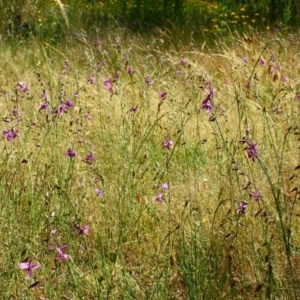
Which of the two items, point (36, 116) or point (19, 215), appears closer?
point (19, 215)

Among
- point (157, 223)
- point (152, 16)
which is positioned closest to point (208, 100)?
point (157, 223)

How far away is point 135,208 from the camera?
2453mm

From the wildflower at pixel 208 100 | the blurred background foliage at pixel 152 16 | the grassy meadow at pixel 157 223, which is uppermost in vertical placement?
the wildflower at pixel 208 100

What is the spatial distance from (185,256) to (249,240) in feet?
0.80

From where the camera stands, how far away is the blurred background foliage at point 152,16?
6461mm

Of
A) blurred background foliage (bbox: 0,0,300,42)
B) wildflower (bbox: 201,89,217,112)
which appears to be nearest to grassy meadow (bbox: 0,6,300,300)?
wildflower (bbox: 201,89,217,112)

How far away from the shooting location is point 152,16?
7.54 metres

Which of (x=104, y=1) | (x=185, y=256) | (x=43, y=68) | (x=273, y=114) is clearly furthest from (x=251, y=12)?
(x=185, y=256)

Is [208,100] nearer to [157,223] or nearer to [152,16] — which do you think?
[157,223]

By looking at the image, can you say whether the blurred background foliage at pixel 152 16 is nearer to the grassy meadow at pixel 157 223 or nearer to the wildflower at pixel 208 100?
the grassy meadow at pixel 157 223

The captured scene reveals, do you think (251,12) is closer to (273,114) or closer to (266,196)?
(273,114)

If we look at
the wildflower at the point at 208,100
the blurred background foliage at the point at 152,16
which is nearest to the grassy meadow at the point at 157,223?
the wildflower at the point at 208,100

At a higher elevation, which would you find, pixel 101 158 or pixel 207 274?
pixel 207 274

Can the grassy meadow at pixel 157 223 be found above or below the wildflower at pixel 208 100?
below
